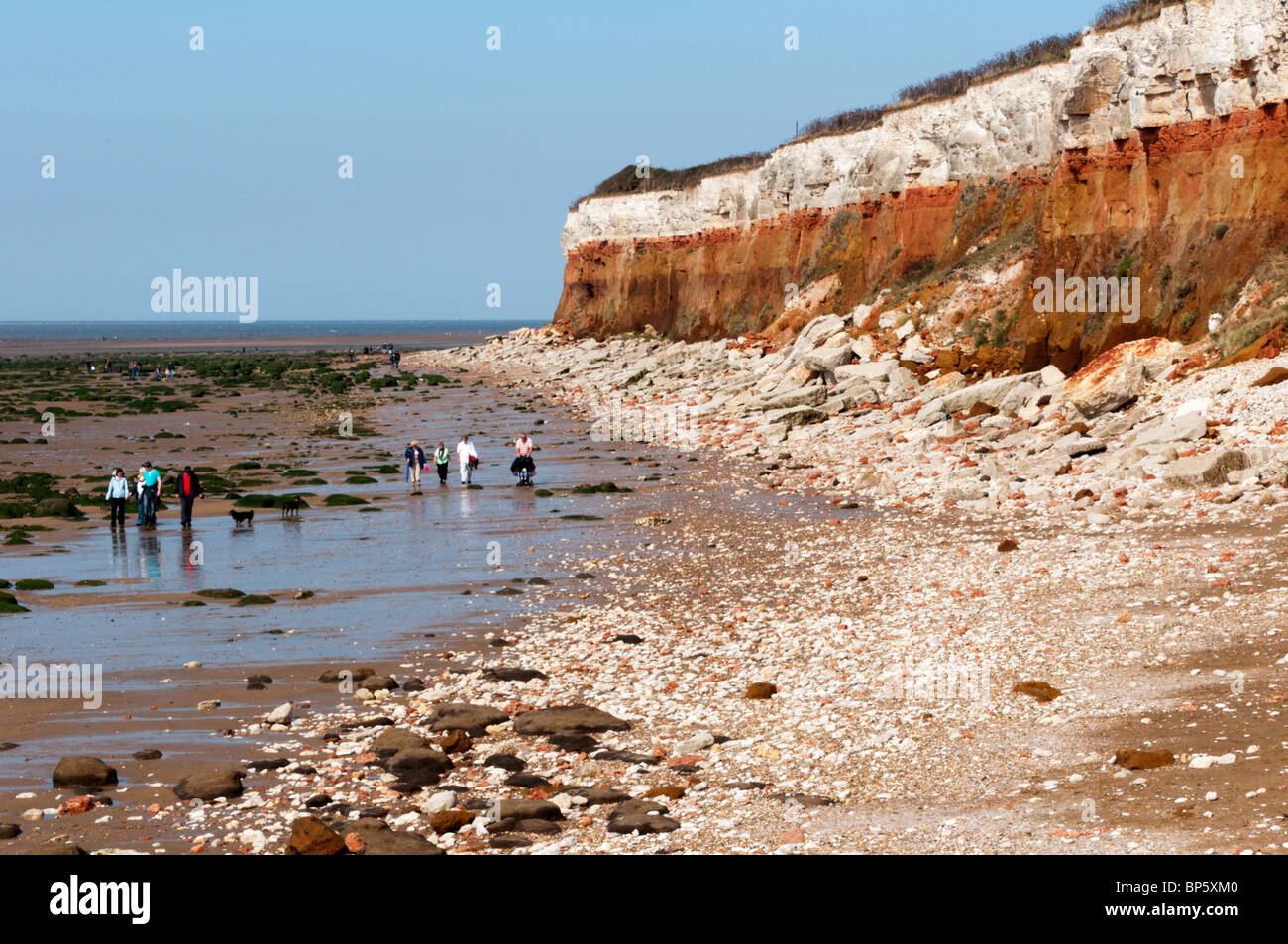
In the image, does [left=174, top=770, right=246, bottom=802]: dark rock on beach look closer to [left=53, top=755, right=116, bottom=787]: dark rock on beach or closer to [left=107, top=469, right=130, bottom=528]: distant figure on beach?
[left=53, top=755, right=116, bottom=787]: dark rock on beach

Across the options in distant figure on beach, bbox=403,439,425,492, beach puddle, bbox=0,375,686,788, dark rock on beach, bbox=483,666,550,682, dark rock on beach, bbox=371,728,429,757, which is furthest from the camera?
distant figure on beach, bbox=403,439,425,492

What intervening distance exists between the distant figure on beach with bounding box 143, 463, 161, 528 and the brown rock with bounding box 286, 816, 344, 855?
1850 cm

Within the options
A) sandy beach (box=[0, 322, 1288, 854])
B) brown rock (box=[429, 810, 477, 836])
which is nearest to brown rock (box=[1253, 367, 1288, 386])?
sandy beach (box=[0, 322, 1288, 854])

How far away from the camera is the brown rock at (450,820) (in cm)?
952

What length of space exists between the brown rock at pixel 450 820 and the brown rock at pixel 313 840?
2.56 feet

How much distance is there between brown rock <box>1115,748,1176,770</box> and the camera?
9008mm

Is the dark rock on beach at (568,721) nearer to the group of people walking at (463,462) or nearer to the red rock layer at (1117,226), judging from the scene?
the group of people walking at (463,462)

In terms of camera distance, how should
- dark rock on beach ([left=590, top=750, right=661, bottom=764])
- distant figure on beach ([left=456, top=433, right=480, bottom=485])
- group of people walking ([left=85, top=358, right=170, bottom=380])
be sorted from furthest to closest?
group of people walking ([left=85, top=358, right=170, bottom=380]) → distant figure on beach ([left=456, top=433, right=480, bottom=485]) → dark rock on beach ([left=590, top=750, right=661, bottom=764])

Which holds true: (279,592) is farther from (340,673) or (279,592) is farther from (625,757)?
(625,757)

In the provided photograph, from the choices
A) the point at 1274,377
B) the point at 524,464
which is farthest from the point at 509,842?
the point at 524,464

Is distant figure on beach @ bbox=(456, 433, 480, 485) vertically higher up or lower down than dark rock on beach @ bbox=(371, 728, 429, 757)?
higher up

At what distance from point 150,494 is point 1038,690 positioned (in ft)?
66.1
